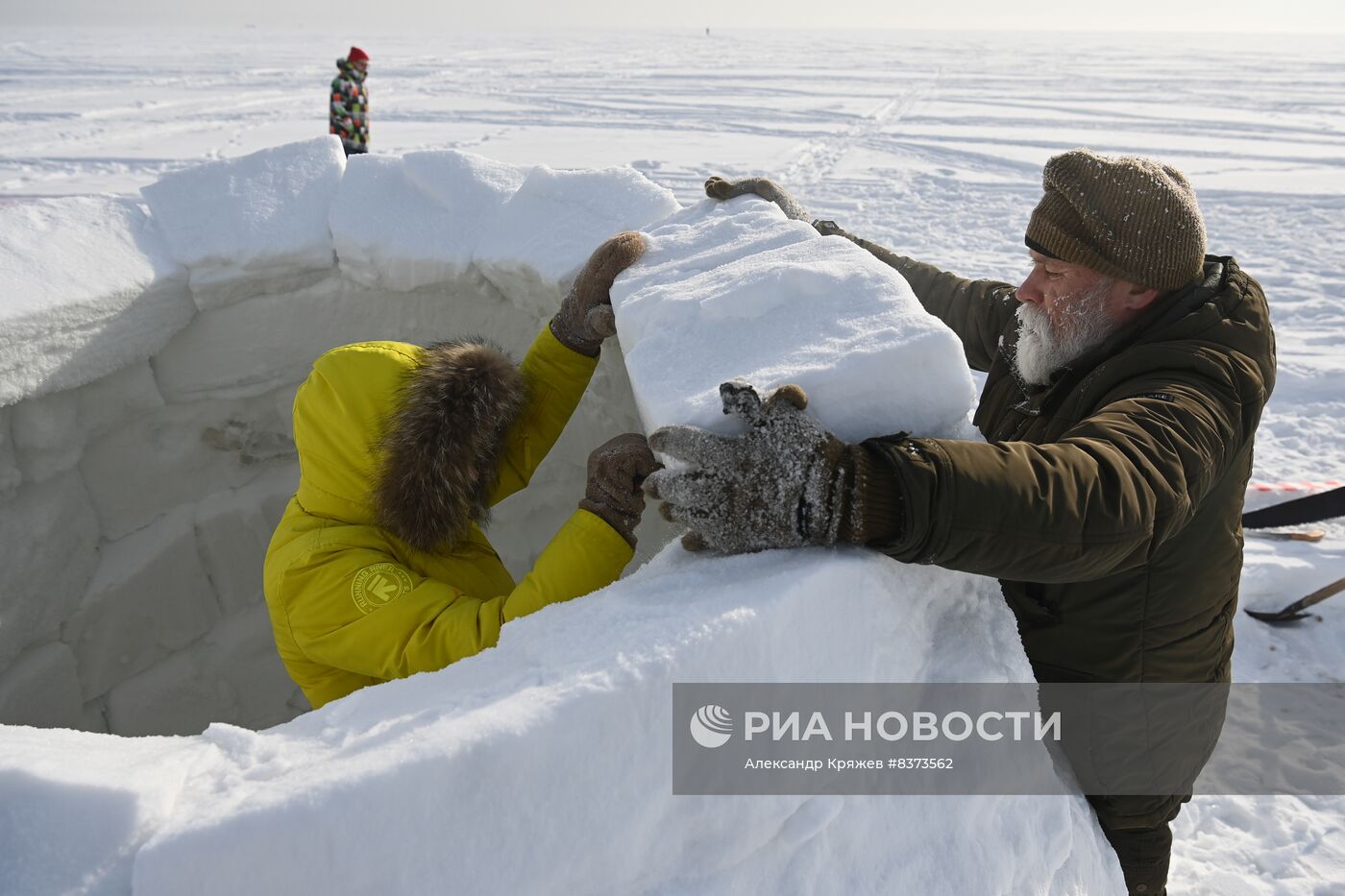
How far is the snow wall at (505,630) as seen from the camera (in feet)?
2.89

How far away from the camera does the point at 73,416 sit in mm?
2221

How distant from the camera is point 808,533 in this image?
107 centimetres

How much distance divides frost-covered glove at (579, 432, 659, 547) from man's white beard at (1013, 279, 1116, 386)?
725mm

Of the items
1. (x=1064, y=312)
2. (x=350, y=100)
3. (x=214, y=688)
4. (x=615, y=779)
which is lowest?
(x=214, y=688)

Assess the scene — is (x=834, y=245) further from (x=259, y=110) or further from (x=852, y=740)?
(x=259, y=110)

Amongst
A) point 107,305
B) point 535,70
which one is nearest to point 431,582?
point 107,305

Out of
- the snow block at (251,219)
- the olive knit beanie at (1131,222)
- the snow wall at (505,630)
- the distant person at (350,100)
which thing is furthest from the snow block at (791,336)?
the distant person at (350,100)

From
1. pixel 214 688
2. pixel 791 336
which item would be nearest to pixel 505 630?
pixel 791 336

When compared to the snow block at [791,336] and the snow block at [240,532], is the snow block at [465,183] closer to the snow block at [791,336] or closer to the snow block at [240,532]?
the snow block at [791,336]

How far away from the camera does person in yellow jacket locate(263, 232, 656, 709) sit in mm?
1452

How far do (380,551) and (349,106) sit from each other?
→ 24.8 feet

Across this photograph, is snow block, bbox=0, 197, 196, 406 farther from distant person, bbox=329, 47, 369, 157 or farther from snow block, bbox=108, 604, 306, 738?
distant person, bbox=329, 47, 369, 157

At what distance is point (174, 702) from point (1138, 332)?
107 inches

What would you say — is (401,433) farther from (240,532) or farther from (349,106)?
(349,106)
